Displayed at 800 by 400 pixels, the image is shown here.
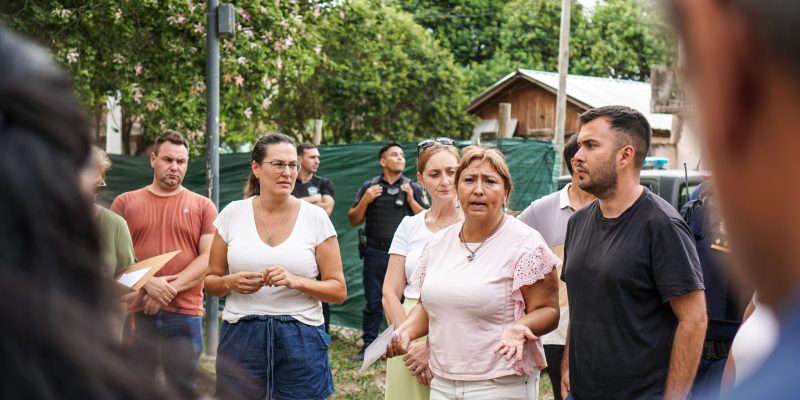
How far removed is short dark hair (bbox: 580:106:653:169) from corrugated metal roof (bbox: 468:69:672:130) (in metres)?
20.8

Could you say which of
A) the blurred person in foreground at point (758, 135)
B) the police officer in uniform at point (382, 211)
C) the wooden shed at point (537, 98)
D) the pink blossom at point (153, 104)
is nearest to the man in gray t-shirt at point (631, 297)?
the blurred person in foreground at point (758, 135)

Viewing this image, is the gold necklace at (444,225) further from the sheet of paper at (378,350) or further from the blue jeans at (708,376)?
the blue jeans at (708,376)

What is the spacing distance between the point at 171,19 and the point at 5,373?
1075 centimetres

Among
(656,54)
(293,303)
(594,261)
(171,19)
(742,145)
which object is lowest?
(293,303)

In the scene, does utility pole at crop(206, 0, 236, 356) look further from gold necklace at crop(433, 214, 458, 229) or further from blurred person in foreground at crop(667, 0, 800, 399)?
blurred person in foreground at crop(667, 0, 800, 399)

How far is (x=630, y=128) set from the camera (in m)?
4.61

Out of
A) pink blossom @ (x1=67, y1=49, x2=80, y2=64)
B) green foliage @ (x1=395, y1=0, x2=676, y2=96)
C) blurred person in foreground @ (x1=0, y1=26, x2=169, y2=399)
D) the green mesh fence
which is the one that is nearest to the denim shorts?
the green mesh fence

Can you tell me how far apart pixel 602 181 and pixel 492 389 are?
1148mm

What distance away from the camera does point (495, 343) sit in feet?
15.1

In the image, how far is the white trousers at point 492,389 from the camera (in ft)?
15.2

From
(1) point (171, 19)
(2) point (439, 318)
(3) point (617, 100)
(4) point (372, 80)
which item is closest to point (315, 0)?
(1) point (171, 19)

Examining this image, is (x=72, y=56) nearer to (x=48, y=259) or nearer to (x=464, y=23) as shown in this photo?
(x=48, y=259)

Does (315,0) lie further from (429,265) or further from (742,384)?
(742,384)

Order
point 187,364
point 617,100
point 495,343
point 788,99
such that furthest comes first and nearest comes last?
point 617,100 → point 495,343 → point 187,364 → point 788,99
